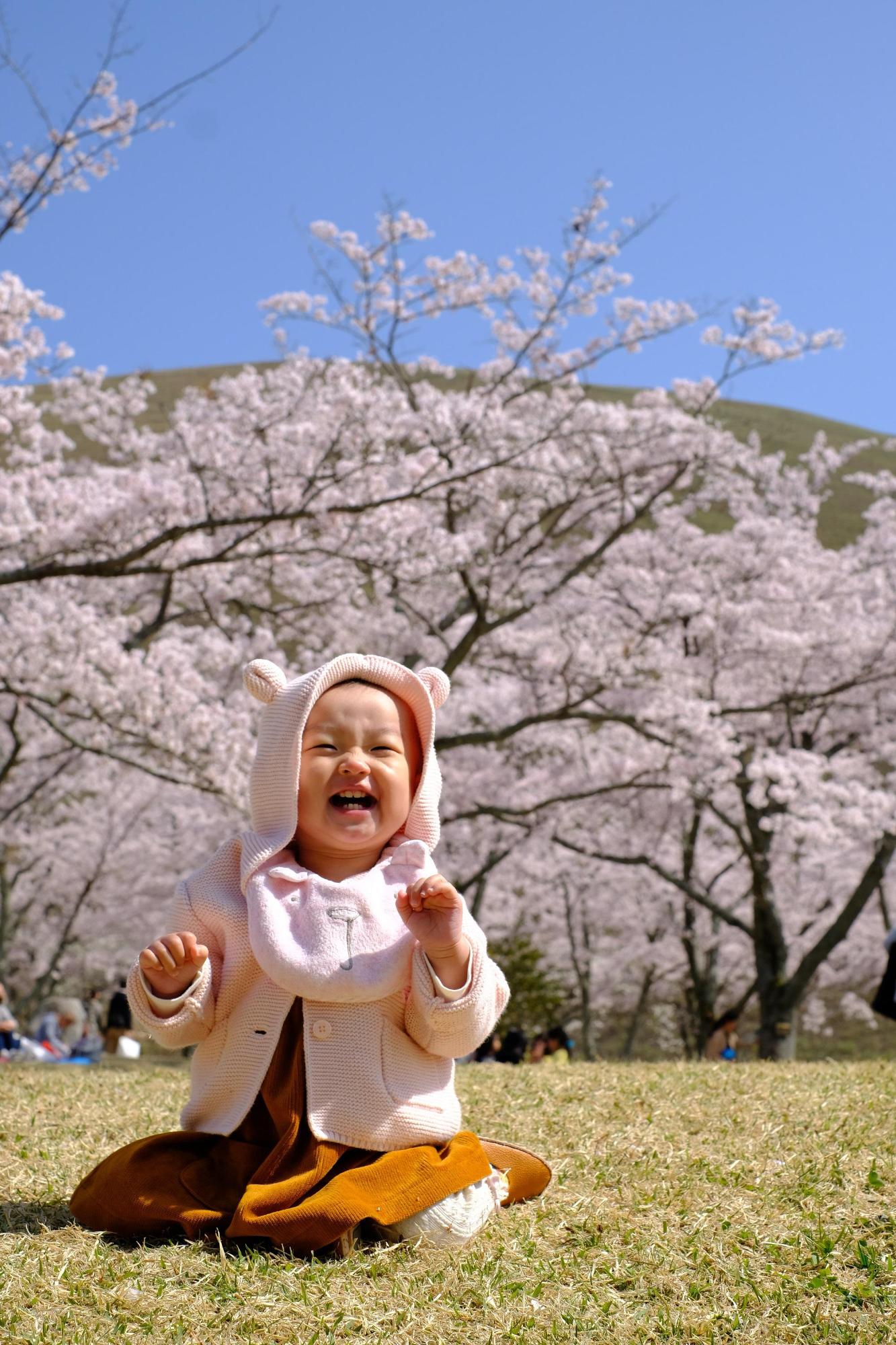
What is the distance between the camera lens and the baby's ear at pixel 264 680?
313 cm

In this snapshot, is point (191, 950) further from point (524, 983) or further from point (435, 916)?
point (524, 983)

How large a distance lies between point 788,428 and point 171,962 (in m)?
57.9

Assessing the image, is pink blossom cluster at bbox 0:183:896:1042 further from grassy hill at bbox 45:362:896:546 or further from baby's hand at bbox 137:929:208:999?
grassy hill at bbox 45:362:896:546

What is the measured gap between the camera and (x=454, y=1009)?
277 centimetres

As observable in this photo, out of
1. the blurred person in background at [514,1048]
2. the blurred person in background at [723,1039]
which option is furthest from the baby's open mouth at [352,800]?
the blurred person in background at [723,1039]

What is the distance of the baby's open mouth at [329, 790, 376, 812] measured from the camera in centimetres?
299

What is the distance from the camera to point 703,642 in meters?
15.1

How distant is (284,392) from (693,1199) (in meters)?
11.7

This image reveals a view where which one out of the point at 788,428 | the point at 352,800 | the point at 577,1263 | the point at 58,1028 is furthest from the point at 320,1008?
the point at 788,428

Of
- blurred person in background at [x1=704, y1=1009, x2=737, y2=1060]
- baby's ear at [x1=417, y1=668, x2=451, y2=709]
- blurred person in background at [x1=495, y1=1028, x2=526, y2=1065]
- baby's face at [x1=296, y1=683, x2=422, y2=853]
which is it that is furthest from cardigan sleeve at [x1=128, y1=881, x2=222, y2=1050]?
blurred person in background at [x1=704, y1=1009, x2=737, y2=1060]

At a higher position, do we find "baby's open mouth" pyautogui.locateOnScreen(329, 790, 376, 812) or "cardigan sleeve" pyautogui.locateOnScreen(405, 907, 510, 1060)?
"baby's open mouth" pyautogui.locateOnScreen(329, 790, 376, 812)

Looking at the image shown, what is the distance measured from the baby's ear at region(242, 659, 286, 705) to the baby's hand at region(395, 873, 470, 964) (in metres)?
0.68

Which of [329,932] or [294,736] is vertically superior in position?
[294,736]

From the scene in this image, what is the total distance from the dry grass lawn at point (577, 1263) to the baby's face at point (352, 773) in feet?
3.15
